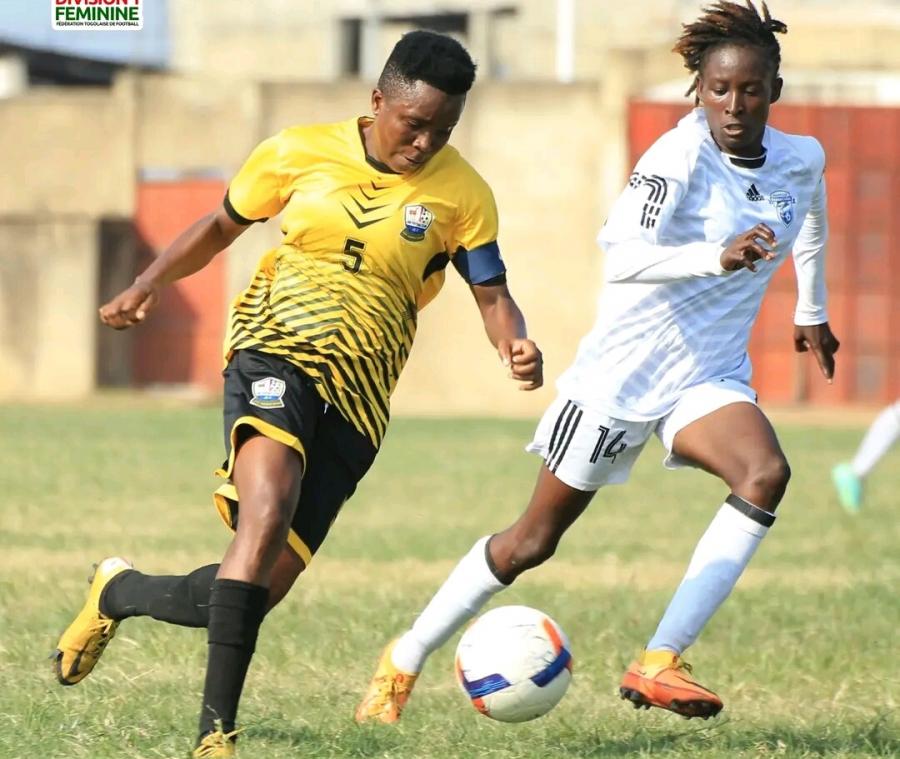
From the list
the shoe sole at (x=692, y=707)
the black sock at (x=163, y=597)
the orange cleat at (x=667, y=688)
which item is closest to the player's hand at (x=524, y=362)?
the orange cleat at (x=667, y=688)

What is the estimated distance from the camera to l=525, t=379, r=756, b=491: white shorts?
5.60 metres

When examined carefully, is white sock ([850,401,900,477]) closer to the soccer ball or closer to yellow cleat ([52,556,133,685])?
the soccer ball

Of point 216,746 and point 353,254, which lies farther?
point 353,254

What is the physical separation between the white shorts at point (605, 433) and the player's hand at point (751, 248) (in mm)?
630

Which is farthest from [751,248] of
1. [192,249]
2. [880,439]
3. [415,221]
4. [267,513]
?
[880,439]

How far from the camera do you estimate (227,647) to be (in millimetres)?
4832

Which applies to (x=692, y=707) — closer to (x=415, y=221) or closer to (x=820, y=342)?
(x=415, y=221)

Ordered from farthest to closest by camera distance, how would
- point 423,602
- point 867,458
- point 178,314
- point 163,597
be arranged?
point 178,314 < point 867,458 < point 423,602 < point 163,597

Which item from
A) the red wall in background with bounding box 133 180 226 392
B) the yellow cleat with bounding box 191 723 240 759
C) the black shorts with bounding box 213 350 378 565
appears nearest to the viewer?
the yellow cleat with bounding box 191 723 240 759

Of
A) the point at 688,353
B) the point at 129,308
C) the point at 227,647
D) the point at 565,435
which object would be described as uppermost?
the point at 129,308

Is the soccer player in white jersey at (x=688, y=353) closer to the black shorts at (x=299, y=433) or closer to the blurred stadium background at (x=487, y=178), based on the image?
the black shorts at (x=299, y=433)

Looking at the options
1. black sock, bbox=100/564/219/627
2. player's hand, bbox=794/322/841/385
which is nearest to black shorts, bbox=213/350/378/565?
black sock, bbox=100/564/219/627

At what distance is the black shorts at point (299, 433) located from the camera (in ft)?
16.9

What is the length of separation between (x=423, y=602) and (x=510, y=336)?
10.4ft
